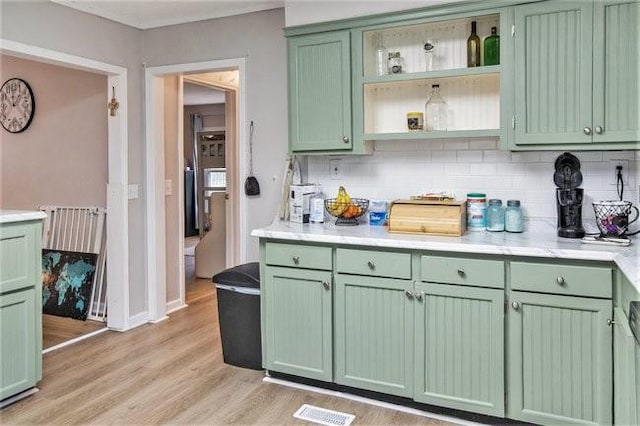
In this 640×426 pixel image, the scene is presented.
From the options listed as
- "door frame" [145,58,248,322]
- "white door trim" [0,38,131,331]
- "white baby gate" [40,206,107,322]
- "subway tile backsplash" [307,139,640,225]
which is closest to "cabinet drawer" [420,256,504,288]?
"subway tile backsplash" [307,139,640,225]

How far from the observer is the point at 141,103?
4.19 metres

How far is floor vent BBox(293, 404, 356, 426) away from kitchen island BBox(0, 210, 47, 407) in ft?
4.90

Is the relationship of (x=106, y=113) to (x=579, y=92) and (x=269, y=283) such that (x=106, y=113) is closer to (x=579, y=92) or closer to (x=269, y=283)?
(x=269, y=283)

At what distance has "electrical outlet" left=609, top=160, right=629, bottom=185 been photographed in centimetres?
272

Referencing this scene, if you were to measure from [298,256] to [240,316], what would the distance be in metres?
0.69

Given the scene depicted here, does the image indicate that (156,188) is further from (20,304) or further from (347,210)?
(347,210)

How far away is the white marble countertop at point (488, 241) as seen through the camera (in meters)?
2.23

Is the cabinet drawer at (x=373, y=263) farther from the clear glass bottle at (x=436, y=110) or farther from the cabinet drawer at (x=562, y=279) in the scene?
the clear glass bottle at (x=436, y=110)

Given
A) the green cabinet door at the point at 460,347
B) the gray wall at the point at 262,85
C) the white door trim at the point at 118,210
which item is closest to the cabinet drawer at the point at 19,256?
the white door trim at the point at 118,210

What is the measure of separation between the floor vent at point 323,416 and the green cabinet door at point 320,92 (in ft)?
4.82

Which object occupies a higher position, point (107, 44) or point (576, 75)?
point (107, 44)

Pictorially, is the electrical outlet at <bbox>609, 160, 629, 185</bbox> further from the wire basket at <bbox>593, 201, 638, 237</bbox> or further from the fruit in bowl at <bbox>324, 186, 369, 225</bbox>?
the fruit in bowl at <bbox>324, 186, 369, 225</bbox>

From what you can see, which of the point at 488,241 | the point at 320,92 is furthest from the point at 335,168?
the point at 488,241

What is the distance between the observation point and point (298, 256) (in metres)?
2.92
